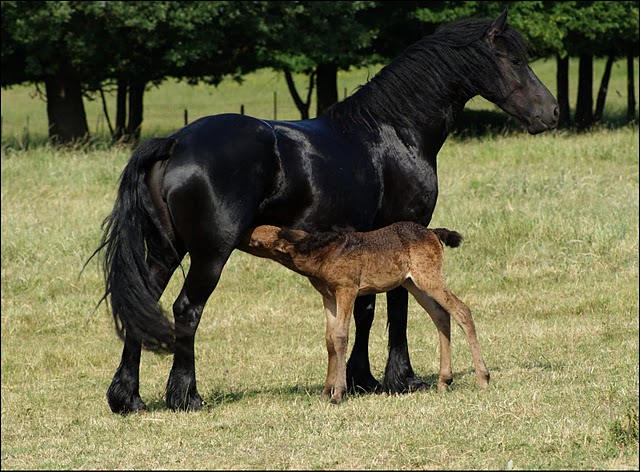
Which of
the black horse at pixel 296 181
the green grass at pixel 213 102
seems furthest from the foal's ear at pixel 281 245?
the green grass at pixel 213 102

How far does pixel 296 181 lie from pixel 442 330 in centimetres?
162

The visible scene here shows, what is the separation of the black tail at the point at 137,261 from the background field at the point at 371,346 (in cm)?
60

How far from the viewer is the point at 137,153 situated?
671cm

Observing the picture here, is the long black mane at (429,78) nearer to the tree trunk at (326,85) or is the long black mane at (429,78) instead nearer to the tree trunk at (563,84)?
the tree trunk at (326,85)

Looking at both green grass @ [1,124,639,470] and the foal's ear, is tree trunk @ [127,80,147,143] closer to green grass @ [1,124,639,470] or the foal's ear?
green grass @ [1,124,639,470]

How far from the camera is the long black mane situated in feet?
24.7

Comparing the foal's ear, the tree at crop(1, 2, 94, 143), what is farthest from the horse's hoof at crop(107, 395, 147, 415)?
the tree at crop(1, 2, 94, 143)

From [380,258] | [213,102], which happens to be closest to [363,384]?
[380,258]

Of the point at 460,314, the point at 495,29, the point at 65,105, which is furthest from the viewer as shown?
the point at 65,105

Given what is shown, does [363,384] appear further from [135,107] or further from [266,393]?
[135,107]

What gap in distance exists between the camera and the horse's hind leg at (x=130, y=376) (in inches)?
274

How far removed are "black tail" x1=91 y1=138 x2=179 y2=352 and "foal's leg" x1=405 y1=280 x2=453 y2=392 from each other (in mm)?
1860

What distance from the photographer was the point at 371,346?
9953 millimetres

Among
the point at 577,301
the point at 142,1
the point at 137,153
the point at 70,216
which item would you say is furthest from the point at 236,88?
the point at 137,153
